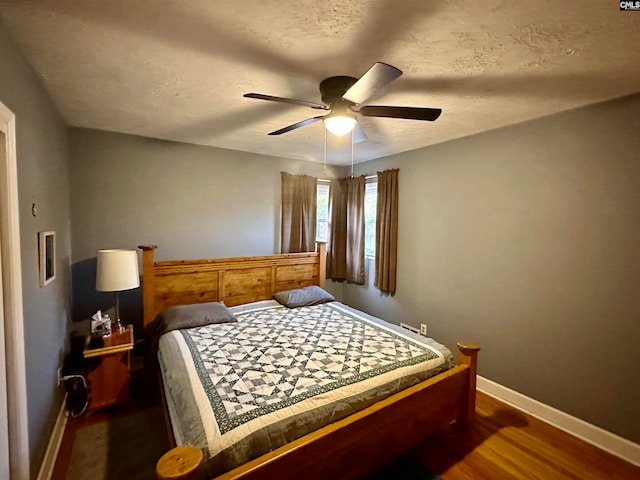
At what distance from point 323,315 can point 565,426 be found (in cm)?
211

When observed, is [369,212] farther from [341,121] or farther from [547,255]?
[341,121]

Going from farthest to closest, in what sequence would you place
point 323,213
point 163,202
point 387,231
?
point 323,213, point 387,231, point 163,202

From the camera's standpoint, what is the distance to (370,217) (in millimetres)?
4109

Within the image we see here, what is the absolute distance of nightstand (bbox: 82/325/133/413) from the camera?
2385 mm

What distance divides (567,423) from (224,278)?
10.9 ft

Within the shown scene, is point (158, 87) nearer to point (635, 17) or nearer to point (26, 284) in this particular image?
point (26, 284)

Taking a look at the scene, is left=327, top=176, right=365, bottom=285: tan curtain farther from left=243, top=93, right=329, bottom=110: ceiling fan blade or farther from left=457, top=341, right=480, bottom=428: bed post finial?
left=243, top=93, right=329, bottom=110: ceiling fan blade

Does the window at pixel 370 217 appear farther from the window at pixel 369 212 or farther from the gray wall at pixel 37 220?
the gray wall at pixel 37 220

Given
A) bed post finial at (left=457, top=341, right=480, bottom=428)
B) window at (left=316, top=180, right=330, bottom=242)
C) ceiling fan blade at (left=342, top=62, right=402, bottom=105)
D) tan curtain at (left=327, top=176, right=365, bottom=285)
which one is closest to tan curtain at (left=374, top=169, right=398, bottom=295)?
tan curtain at (left=327, top=176, right=365, bottom=285)

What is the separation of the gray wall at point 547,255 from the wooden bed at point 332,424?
2.50 feet

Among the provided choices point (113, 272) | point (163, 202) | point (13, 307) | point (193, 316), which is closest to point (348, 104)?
point (13, 307)

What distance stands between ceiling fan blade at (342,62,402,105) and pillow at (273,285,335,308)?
222cm

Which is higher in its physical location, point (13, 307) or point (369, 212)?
point (369, 212)

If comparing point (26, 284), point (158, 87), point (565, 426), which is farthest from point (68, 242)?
point (565, 426)
